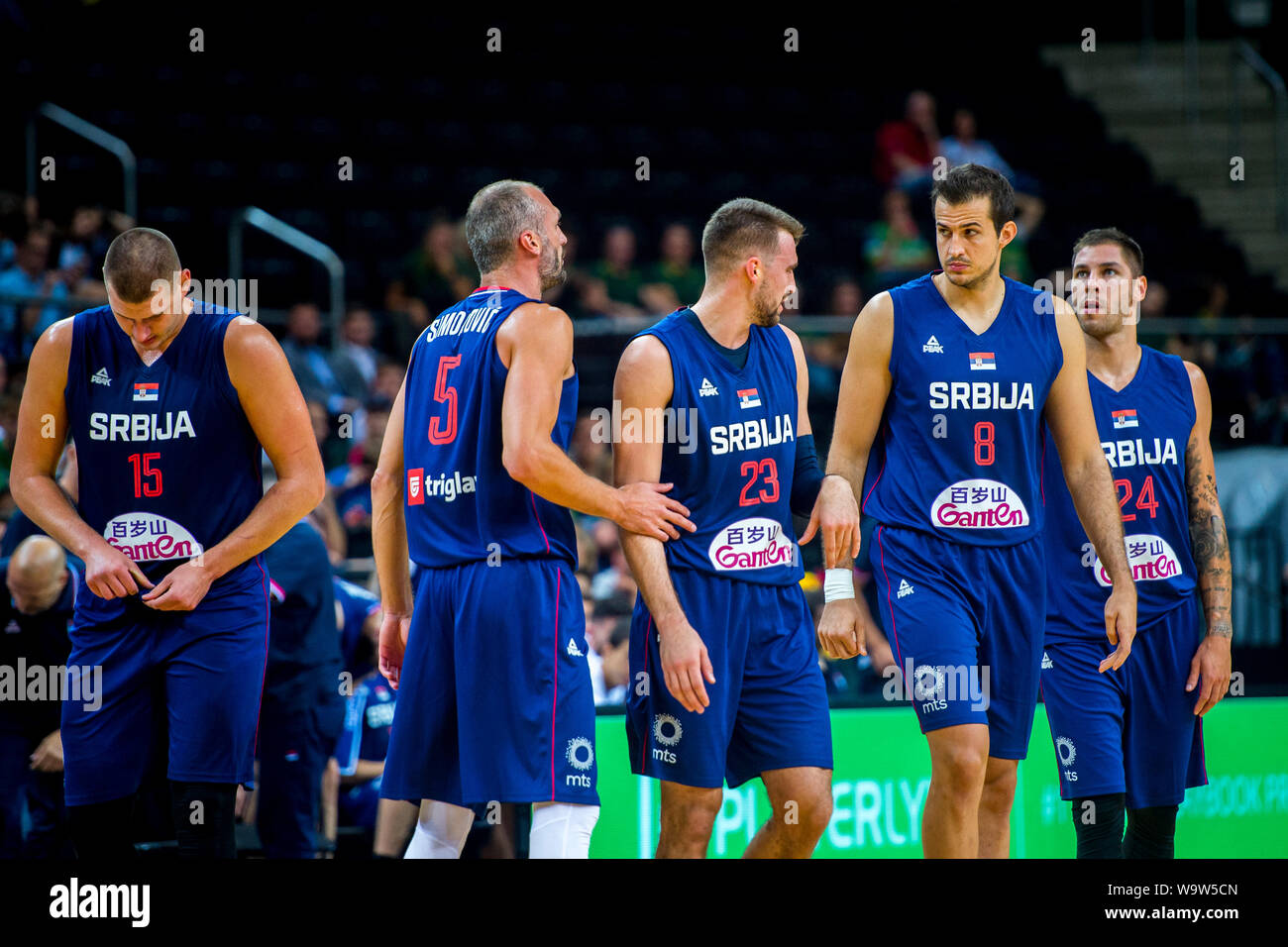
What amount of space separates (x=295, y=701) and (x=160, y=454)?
6.80 feet

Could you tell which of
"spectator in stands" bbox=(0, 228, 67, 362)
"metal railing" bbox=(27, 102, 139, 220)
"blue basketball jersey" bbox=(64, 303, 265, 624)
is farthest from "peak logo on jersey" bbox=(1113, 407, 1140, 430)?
"metal railing" bbox=(27, 102, 139, 220)

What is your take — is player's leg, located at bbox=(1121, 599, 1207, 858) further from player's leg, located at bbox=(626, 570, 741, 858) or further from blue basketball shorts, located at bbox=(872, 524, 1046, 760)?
player's leg, located at bbox=(626, 570, 741, 858)

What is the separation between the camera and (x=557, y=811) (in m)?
4.34

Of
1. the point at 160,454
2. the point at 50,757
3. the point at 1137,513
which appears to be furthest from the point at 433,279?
the point at 1137,513

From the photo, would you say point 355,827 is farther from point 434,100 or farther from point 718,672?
point 434,100

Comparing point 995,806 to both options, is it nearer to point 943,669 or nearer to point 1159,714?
point 943,669

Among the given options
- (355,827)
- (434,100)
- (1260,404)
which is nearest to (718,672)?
(355,827)

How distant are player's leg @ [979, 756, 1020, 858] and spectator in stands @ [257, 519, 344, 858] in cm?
301

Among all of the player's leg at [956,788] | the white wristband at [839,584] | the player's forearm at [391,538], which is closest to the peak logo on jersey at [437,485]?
the player's forearm at [391,538]

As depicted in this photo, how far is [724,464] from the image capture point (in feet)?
15.3

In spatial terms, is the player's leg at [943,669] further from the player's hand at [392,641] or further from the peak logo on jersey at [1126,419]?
the player's hand at [392,641]

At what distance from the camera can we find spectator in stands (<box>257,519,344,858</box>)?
6406 millimetres

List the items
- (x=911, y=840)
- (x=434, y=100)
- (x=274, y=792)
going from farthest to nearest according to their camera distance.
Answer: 1. (x=434, y=100)
2. (x=911, y=840)
3. (x=274, y=792)

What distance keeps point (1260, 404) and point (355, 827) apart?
7.93 m
